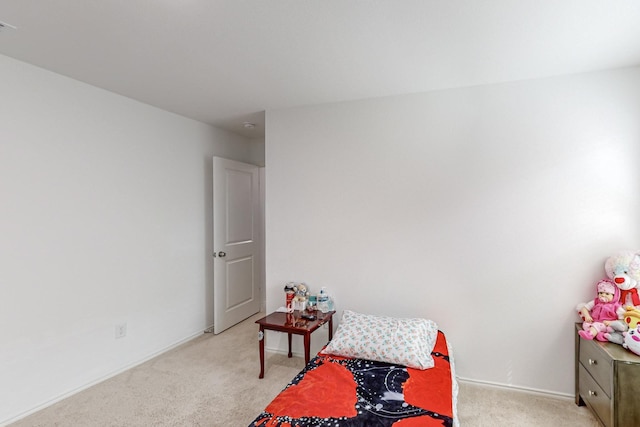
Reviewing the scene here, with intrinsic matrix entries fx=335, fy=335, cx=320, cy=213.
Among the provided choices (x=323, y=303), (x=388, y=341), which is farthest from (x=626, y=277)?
(x=323, y=303)

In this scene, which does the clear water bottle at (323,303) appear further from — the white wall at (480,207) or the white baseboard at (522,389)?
the white baseboard at (522,389)

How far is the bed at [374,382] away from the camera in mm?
1646

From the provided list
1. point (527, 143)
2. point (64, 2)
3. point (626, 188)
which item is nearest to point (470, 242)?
point (527, 143)

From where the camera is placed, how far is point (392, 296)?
288 cm

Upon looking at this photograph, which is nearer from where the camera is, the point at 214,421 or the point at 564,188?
the point at 214,421

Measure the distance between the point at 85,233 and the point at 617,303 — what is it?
3.88 meters

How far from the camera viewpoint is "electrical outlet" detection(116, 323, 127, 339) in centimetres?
290

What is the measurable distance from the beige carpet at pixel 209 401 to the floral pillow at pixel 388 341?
1.66ft

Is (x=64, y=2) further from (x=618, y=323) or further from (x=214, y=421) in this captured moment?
(x=618, y=323)

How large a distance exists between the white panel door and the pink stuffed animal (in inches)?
130

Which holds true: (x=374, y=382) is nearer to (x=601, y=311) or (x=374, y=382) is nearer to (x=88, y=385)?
(x=601, y=311)

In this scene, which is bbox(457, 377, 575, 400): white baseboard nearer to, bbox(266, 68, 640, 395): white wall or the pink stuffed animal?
bbox(266, 68, 640, 395): white wall

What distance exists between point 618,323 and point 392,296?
1469mm

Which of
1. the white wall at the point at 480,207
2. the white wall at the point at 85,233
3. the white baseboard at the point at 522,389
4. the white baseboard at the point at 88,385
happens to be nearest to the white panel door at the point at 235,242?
the white wall at the point at 85,233
